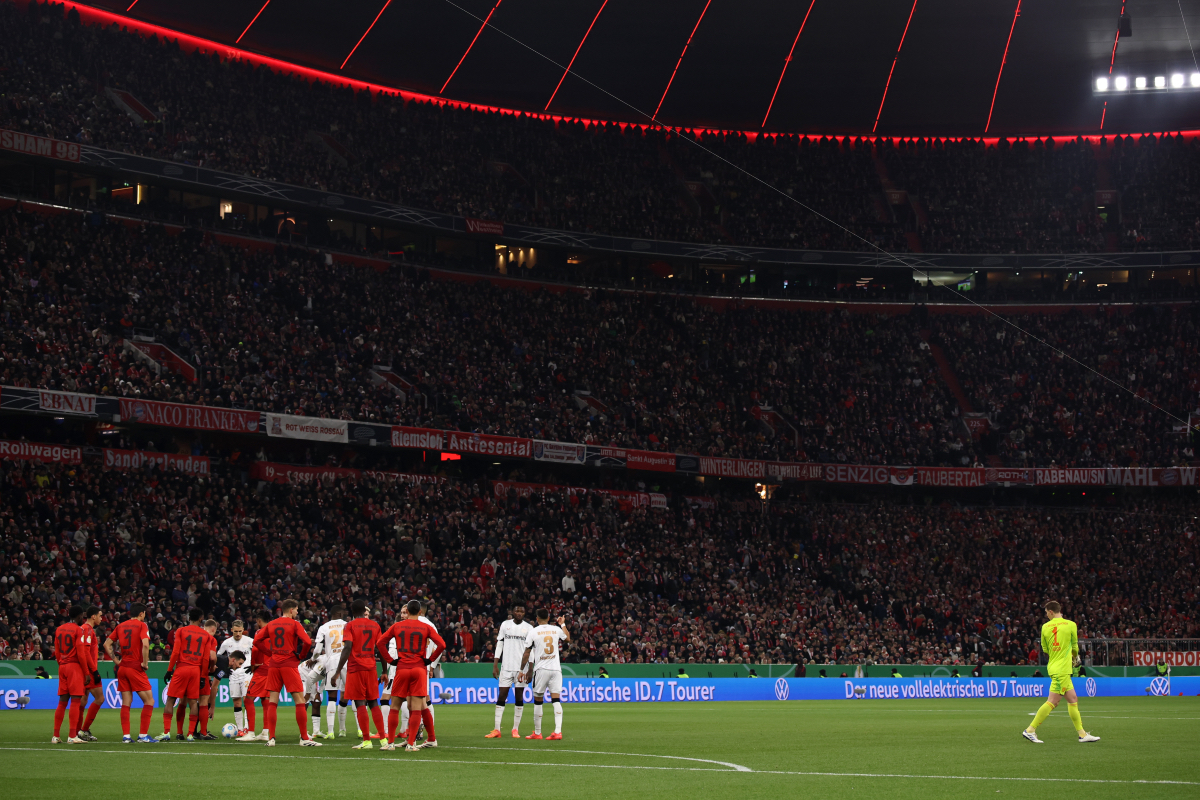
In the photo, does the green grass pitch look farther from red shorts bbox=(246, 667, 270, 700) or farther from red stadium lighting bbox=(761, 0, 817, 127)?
red stadium lighting bbox=(761, 0, 817, 127)

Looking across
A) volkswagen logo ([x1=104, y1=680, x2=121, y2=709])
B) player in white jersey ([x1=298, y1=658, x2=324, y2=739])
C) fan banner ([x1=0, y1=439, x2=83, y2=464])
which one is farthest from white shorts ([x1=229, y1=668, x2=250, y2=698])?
fan banner ([x1=0, y1=439, x2=83, y2=464])

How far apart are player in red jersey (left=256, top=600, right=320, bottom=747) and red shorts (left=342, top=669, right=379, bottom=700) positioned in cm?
110

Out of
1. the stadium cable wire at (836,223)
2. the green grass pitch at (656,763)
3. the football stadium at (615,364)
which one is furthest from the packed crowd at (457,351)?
the green grass pitch at (656,763)

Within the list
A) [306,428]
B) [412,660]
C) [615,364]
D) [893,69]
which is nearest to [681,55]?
[893,69]

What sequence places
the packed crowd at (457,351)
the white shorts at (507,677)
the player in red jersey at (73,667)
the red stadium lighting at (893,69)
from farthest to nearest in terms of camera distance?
the red stadium lighting at (893,69), the packed crowd at (457,351), the white shorts at (507,677), the player in red jersey at (73,667)

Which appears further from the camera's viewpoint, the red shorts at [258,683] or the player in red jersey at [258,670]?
the red shorts at [258,683]

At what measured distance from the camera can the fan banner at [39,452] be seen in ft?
123

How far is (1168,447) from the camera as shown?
2249 inches

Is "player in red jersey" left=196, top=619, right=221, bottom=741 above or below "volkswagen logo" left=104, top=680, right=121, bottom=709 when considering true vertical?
above

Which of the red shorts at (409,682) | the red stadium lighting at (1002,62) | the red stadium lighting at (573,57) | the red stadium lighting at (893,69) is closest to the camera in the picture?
the red shorts at (409,682)

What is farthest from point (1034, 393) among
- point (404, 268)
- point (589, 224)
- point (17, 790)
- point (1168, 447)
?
point (17, 790)

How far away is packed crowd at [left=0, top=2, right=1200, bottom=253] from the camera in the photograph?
50.3 meters

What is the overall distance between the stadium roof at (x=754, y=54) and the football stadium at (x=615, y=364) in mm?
302

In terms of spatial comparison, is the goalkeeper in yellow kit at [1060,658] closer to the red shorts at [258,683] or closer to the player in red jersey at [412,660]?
the player in red jersey at [412,660]
